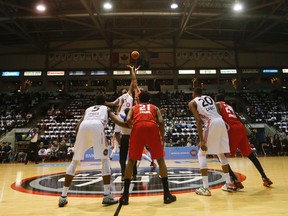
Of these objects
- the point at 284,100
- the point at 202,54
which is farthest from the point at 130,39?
the point at 284,100

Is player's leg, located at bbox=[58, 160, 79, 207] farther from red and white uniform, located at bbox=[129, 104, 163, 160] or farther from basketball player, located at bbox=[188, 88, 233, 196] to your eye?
basketball player, located at bbox=[188, 88, 233, 196]

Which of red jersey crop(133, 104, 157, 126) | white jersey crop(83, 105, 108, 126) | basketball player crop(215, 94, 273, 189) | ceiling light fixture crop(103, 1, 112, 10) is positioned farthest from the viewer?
ceiling light fixture crop(103, 1, 112, 10)

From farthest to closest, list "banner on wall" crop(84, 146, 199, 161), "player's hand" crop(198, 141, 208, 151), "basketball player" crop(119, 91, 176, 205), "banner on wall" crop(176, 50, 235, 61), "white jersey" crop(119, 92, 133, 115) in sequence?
1. "banner on wall" crop(176, 50, 235, 61)
2. "banner on wall" crop(84, 146, 199, 161)
3. "white jersey" crop(119, 92, 133, 115)
4. "player's hand" crop(198, 141, 208, 151)
5. "basketball player" crop(119, 91, 176, 205)

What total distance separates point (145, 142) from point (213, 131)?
126 centimetres

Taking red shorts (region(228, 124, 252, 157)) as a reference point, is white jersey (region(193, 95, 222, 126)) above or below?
above

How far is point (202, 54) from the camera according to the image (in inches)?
1000

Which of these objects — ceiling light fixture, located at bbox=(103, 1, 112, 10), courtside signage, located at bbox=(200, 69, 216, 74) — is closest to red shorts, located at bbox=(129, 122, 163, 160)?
ceiling light fixture, located at bbox=(103, 1, 112, 10)

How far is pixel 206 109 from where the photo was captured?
450cm

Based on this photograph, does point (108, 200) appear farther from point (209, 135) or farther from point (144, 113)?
point (209, 135)

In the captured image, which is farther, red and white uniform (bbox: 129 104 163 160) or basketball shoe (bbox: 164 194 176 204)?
red and white uniform (bbox: 129 104 163 160)

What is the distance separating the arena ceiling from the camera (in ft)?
60.6

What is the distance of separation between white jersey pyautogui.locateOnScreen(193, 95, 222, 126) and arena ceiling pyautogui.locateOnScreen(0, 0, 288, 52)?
12.9 m

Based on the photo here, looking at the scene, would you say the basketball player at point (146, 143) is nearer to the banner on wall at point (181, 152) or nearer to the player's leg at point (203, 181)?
the player's leg at point (203, 181)

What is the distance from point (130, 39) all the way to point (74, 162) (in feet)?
73.1
